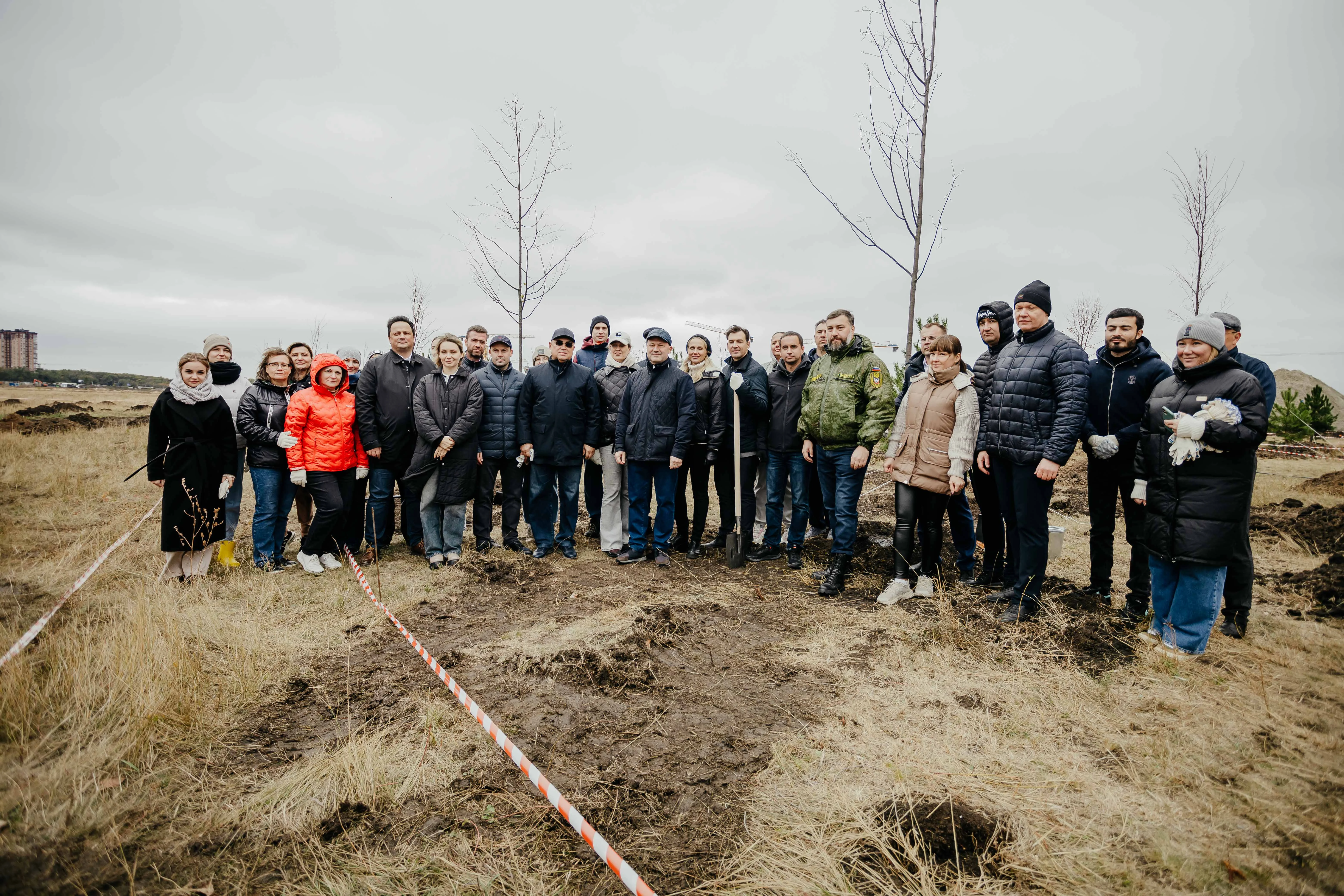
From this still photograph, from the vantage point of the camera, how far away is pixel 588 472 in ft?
23.1

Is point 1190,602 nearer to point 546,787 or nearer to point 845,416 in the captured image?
point 845,416

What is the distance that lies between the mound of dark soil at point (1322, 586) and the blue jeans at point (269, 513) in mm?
8303

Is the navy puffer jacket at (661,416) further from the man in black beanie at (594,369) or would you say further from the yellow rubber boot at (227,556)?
the yellow rubber boot at (227,556)

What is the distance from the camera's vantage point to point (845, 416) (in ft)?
17.4

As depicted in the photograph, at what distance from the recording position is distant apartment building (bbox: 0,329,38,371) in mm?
71000

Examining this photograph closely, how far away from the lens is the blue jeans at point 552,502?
6.31 meters

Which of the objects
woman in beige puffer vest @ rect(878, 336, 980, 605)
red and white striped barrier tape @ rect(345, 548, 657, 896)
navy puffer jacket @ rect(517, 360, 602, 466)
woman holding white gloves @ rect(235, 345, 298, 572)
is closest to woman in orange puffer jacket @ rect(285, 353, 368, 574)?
woman holding white gloves @ rect(235, 345, 298, 572)

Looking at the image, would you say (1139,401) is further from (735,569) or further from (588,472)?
(588,472)

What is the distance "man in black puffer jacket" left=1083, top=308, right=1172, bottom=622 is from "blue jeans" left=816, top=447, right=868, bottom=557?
1.69 metres

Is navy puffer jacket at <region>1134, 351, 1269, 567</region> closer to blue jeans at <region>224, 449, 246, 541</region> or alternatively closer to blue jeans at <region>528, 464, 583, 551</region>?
blue jeans at <region>528, 464, 583, 551</region>

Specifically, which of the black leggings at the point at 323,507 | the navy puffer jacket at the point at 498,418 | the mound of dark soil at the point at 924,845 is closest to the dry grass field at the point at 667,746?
the mound of dark soil at the point at 924,845

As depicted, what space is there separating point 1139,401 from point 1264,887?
341 cm

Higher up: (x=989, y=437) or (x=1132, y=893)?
(x=989, y=437)

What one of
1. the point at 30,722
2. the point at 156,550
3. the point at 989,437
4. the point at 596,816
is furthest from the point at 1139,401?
the point at 156,550
